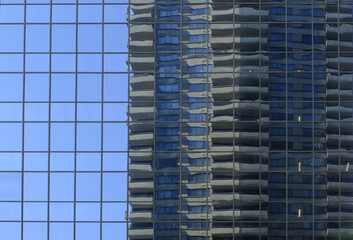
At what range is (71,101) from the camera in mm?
29047

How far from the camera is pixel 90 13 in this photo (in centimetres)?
2950

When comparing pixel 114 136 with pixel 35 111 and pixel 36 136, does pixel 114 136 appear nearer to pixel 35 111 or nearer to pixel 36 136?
pixel 36 136

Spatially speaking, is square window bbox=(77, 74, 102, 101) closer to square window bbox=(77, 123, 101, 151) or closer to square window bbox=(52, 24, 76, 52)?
square window bbox=(77, 123, 101, 151)

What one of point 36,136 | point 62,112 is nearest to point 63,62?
point 62,112

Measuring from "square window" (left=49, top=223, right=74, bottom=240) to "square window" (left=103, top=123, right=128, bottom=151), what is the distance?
3.70m

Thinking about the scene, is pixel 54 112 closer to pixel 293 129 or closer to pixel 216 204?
pixel 216 204

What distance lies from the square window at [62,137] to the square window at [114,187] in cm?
205

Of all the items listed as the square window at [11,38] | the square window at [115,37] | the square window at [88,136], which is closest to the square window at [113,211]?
the square window at [88,136]

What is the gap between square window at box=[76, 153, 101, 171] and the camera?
28812 mm

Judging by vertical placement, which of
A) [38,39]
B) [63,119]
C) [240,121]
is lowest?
[240,121]

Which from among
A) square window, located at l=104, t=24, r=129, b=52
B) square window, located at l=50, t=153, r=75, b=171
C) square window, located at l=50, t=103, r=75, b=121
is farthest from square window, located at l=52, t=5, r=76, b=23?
square window, located at l=50, t=153, r=75, b=171

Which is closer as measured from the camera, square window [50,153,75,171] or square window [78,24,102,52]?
square window [50,153,75,171]

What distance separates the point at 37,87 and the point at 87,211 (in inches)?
231

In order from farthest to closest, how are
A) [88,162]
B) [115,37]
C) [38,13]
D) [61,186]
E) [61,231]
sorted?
1. [38,13]
2. [115,37]
3. [88,162]
4. [61,186]
5. [61,231]
